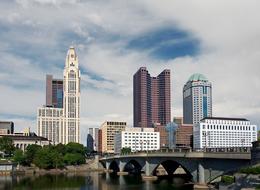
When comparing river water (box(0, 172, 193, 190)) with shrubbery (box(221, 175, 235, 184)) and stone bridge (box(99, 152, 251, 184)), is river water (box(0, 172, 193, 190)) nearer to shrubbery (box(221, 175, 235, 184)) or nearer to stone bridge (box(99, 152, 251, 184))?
stone bridge (box(99, 152, 251, 184))

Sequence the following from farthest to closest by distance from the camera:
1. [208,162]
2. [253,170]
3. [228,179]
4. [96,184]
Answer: [96,184]
[208,162]
[228,179]
[253,170]

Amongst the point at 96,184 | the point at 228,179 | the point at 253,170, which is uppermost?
the point at 253,170

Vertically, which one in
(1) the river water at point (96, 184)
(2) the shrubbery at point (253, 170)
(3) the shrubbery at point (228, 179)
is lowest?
(1) the river water at point (96, 184)

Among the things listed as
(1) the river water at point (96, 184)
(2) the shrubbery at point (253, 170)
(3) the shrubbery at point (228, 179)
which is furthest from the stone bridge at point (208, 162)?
(2) the shrubbery at point (253, 170)

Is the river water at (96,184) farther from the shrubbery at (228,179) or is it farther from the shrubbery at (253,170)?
the shrubbery at (253,170)

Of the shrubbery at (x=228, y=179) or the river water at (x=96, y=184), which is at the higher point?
the shrubbery at (x=228, y=179)

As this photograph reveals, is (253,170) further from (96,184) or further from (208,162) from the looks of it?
(96,184)

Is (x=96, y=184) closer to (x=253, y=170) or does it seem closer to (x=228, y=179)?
(x=228, y=179)

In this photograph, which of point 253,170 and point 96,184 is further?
point 96,184

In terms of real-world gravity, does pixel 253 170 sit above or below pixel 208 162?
above

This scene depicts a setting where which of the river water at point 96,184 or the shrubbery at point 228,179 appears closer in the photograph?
the shrubbery at point 228,179

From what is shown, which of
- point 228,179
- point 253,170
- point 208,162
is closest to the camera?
point 253,170

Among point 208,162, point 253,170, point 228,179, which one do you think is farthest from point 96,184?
point 253,170

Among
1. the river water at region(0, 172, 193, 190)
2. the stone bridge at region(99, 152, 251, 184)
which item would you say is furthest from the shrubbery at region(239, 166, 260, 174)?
the river water at region(0, 172, 193, 190)
